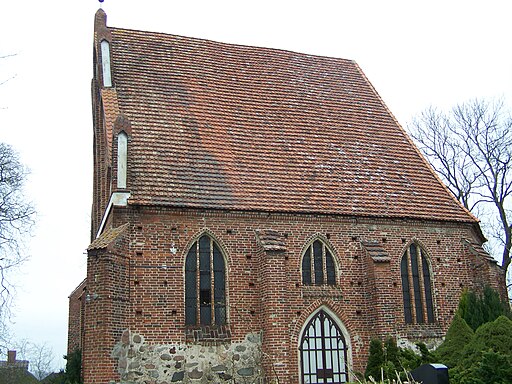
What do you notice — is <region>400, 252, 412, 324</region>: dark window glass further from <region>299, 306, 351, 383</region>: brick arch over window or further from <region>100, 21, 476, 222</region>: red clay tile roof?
<region>299, 306, 351, 383</region>: brick arch over window

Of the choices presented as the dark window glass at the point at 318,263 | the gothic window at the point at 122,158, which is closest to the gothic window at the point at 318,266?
the dark window glass at the point at 318,263

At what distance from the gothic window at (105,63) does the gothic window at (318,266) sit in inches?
313

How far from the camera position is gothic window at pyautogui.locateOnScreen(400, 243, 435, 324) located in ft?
61.3

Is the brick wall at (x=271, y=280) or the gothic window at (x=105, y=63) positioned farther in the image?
the gothic window at (x=105, y=63)

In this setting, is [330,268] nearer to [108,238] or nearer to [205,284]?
[205,284]

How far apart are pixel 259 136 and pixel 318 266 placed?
185 inches

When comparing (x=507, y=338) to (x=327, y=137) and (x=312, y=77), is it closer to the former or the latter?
(x=327, y=137)

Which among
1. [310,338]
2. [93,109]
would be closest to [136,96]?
[93,109]

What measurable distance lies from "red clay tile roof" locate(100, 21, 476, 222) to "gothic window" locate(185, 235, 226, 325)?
3.99 feet

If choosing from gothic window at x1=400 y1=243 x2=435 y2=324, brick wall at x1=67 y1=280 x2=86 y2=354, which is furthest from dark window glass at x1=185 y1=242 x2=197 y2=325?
gothic window at x1=400 y1=243 x2=435 y2=324

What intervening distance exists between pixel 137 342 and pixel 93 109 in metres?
10.3

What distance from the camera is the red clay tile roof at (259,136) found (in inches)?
699

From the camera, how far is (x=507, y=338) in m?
11.9

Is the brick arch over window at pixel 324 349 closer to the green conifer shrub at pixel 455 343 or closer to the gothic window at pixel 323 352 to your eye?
the gothic window at pixel 323 352
